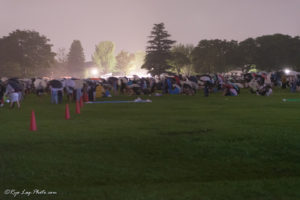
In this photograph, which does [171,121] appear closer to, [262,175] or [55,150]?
[55,150]

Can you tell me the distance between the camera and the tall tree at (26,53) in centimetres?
10812

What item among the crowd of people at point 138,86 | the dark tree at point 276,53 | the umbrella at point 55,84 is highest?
the dark tree at point 276,53

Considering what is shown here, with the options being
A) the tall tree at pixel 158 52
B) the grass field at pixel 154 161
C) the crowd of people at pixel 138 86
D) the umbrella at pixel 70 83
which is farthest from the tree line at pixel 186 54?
the grass field at pixel 154 161

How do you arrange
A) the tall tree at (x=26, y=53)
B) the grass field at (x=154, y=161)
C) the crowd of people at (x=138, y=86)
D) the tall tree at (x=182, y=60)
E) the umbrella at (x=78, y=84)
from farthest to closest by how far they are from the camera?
the tall tree at (x=182, y=60), the tall tree at (x=26, y=53), the umbrella at (x=78, y=84), the crowd of people at (x=138, y=86), the grass field at (x=154, y=161)

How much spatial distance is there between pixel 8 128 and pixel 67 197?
356 inches

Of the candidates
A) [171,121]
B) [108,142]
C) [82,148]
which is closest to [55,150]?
[82,148]

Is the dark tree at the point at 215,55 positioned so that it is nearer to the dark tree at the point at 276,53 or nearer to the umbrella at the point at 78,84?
the dark tree at the point at 276,53

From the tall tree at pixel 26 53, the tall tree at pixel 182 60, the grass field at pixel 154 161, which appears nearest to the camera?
the grass field at pixel 154 161

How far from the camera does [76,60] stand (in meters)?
195

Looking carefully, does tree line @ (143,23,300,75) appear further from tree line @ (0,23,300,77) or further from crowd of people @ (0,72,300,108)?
crowd of people @ (0,72,300,108)

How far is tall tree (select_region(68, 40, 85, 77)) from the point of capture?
192875 millimetres

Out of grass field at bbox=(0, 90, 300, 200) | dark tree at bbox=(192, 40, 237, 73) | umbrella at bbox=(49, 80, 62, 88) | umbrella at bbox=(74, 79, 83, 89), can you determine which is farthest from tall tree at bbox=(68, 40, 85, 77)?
grass field at bbox=(0, 90, 300, 200)

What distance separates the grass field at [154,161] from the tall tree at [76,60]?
18068cm

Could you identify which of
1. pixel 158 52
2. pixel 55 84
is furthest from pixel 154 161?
pixel 158 52
